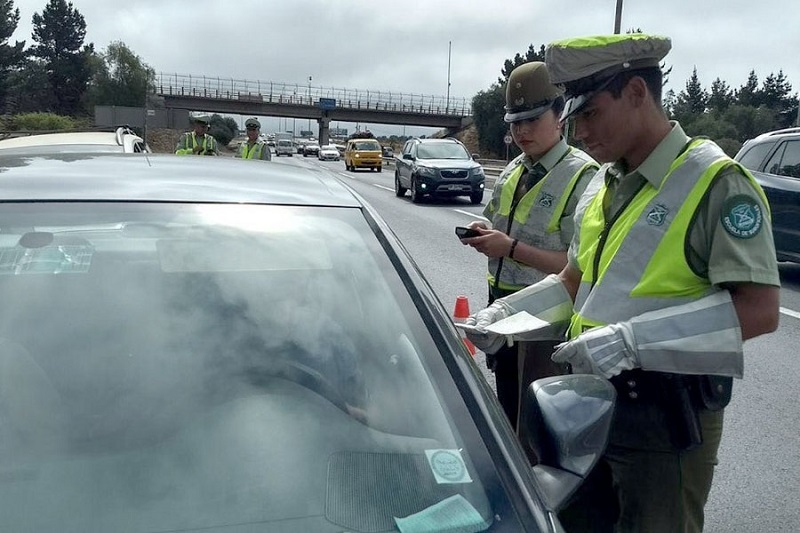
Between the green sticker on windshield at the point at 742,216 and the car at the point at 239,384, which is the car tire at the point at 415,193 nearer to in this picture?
the car at the point at 239,384

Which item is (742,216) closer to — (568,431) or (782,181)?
(568,431)

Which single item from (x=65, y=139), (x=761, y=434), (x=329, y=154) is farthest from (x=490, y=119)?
(x=761, y=434)

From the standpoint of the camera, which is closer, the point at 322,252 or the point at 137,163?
the point at 322,252

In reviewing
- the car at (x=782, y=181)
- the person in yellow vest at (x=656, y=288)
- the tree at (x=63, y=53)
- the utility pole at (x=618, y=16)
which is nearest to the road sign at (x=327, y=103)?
the tree at (x=63, y=53)

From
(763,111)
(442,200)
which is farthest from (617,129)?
→ (763,111)

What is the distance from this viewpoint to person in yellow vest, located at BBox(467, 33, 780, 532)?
199 centimetres

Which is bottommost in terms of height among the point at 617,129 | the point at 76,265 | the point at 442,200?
the point at 442,200

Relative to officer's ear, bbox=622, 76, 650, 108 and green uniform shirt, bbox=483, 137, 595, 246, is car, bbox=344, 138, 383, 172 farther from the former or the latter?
officer's ear, bbox=622, 76, 650, 108

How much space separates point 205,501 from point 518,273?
7.02 ft

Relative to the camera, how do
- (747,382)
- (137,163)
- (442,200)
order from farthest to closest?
(442,200) < (747,382) < (137,163)

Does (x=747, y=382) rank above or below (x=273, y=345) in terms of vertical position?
below

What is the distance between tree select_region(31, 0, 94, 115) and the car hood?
79.7 m

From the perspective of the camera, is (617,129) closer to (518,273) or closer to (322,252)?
(322,252)

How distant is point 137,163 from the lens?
2643 millimetres
